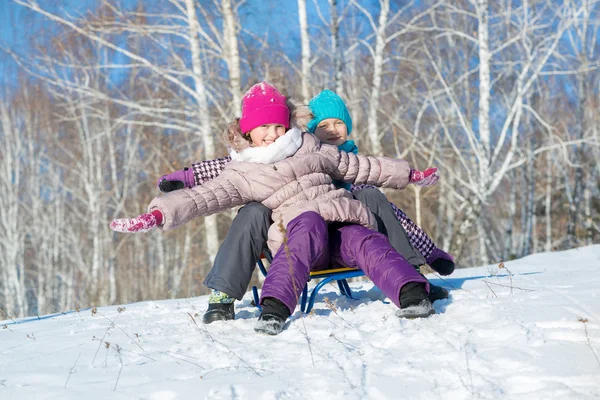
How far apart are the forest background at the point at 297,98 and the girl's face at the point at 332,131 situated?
3881mm

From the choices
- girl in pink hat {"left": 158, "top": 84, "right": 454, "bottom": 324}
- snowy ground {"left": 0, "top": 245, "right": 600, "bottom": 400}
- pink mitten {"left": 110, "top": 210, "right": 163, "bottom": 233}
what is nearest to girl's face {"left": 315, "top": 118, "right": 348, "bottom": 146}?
girl in pink hat {"left": 158, "top": 84, "right": 454, "bottom": 324}

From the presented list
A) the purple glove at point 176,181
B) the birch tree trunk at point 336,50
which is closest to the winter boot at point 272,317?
the purple glove at point 176,181

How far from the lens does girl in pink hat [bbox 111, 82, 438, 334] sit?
2848 mm

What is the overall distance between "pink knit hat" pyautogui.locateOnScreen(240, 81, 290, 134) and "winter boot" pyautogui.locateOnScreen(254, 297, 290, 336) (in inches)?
45.0

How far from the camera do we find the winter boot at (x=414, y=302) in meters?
2.74

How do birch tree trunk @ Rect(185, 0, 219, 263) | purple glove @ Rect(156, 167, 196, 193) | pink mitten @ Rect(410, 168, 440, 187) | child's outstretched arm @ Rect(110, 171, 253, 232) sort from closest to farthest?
child's outstretched arm @ Rect(110, 171, 253, 232), purple glove @ Rect(156, 167, 196, 193), pink mitten @ Rect(410, 168, 440, 187), birch tree trunk @ Rect(185, 0, 219, 263)

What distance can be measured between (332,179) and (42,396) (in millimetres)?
2128

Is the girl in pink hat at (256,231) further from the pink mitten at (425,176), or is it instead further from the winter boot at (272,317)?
the winter boot at (272,317)

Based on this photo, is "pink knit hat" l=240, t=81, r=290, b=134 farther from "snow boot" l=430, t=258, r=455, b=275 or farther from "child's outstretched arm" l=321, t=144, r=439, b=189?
"snow boot" l=430, t=258, r=455, b=275

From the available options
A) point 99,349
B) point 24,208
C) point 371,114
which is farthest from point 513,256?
point 24,208

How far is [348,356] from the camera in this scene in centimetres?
228

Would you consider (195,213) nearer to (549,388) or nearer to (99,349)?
(99,349)

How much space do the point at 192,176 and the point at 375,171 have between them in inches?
42.9

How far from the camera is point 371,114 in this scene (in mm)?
9055
